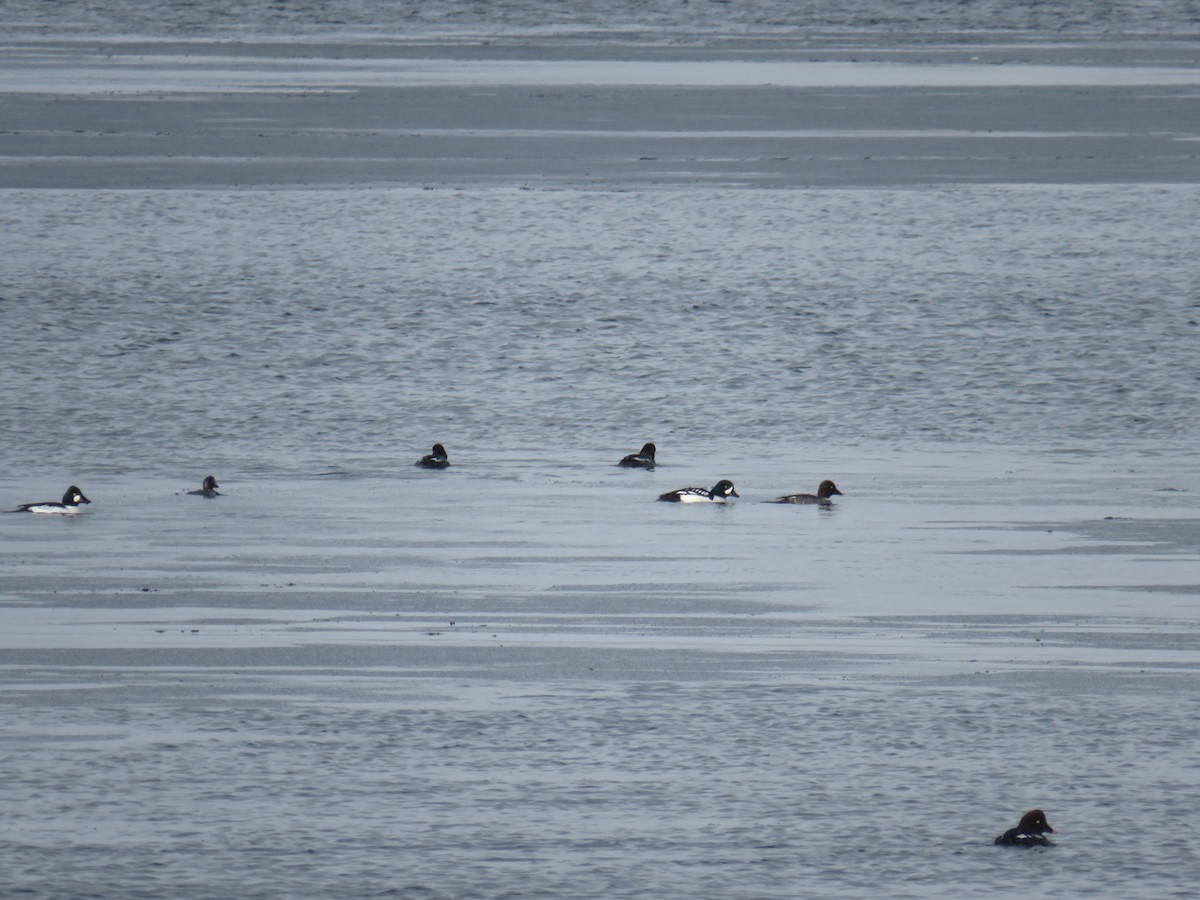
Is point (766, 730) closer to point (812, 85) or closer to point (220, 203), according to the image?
point (220, 203)

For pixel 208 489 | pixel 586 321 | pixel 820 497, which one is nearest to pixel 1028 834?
pixel 820 497

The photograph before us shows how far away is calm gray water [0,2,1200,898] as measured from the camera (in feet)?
26.7

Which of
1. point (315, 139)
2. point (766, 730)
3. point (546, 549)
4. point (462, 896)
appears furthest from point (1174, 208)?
point (462, 896)

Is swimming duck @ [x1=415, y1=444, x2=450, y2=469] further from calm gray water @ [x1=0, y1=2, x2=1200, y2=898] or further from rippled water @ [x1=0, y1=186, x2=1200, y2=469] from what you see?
rippled water @ [x1=0, y1=186, x2=1200, y2=469]

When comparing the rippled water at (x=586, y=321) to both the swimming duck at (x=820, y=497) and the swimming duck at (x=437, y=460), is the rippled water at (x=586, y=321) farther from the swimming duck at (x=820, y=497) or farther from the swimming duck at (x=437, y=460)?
the swimming duck at (x=820, y=497)

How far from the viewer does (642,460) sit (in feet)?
50.8

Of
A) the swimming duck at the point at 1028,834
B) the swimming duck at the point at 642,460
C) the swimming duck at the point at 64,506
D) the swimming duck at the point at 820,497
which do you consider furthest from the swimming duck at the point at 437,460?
the swimming duck at the point at 1028,834

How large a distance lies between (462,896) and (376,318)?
1423 centimetres

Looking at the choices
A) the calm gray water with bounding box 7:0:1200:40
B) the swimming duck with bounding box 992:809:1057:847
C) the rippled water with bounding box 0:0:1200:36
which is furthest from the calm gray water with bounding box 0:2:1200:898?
the rippled water with bounding box 0:0:1200:36

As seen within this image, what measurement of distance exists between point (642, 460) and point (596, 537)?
2.46 m

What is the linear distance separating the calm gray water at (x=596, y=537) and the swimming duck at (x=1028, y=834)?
65mm

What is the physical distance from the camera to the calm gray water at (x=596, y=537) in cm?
813

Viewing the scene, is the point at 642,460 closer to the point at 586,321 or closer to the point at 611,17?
the point at 586,321

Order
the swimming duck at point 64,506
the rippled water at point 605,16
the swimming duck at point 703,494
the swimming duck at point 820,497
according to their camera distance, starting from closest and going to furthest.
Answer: the swimming duck at point 64,506 → the swimming duck at point 820,497 → the swimming duck at point 703,494 → the rippled water at point 605,16
